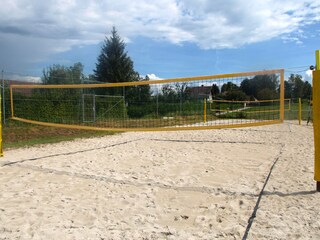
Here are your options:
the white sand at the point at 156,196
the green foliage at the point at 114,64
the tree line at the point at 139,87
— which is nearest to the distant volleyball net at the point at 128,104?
the tree line at the point at 139,87

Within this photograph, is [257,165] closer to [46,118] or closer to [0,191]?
[0,191]

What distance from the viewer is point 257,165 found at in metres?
5.61

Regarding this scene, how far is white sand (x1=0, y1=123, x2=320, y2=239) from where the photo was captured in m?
2.80

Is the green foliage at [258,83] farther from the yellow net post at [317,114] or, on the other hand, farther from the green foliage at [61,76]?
the green foliage at [61,76]

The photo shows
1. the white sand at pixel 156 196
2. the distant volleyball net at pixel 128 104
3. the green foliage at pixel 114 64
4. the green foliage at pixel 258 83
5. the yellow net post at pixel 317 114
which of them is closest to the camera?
the white sand at pixel 156 196

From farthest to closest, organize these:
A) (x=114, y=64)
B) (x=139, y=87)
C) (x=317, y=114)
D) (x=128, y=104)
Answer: (x=114, y=64) → (x=128, y=104) → (x=139, y=87) → (x=317, y=114)

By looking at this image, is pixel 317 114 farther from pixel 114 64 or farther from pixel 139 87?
pixel 114 64

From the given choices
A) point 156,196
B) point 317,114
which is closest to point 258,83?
point 317,114

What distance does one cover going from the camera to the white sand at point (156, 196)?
Answer: 280 centimetres

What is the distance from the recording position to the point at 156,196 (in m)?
3.83

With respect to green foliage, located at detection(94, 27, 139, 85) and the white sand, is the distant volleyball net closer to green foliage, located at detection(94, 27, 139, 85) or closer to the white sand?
the white sand

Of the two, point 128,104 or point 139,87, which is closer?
point 139,87

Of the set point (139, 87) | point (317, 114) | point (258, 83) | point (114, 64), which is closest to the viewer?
point (317, 114)

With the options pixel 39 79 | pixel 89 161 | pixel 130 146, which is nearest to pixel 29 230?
pixel 89 161
